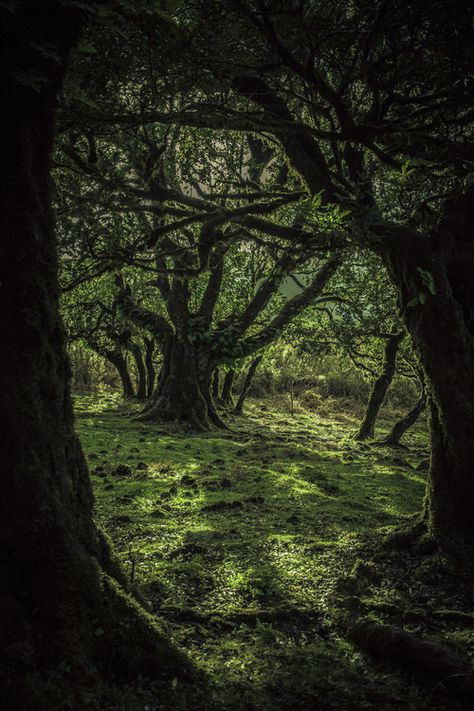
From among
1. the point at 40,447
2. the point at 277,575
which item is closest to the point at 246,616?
the point at 277,575

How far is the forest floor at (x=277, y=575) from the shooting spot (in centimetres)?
362

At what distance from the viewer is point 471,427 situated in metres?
6.26

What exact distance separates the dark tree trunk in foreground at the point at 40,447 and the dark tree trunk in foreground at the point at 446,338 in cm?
439

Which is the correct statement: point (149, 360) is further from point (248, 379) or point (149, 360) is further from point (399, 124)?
point (399, 124)

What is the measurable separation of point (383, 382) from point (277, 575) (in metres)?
16.2

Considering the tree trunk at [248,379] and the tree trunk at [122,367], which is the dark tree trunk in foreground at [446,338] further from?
the tree trunk at [122,367]

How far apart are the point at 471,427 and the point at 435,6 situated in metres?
4.67

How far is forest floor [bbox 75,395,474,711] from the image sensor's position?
362 centimetres

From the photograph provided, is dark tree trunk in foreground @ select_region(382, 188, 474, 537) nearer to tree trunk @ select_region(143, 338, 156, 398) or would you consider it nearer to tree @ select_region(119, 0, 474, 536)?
tree @ select_region(119, 0, 474, 536)

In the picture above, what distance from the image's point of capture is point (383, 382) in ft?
68.7

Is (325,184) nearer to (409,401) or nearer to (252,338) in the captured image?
(252,338)

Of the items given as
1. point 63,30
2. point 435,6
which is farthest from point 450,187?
point 63,30

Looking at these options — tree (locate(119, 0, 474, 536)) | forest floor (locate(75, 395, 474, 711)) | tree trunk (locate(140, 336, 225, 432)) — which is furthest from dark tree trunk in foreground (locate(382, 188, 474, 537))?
tree trunk (locate(140, 336, 225, 432))

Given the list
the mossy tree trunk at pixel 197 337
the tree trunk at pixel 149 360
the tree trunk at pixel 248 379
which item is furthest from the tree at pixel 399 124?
the tree trunk at pixel 149 360
